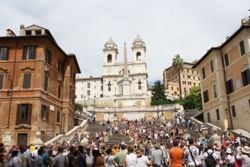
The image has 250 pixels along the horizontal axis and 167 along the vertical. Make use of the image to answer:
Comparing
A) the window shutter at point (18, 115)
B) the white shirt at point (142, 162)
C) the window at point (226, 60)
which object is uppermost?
the window at point (226, 60)

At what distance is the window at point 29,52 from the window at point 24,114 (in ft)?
18.0

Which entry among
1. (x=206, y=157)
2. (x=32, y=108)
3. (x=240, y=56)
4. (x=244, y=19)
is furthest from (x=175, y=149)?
(x=244, y=19)

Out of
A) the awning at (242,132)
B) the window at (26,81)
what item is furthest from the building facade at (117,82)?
the window at (26,81)

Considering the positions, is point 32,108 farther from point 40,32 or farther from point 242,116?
point 242,116

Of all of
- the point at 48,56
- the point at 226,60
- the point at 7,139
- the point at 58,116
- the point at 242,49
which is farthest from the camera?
the point at 226,60

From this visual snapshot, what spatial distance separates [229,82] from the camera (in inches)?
1364

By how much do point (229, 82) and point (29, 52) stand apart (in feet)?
78.3

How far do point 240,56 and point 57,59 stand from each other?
→ 71.1 ft

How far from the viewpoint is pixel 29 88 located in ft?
100

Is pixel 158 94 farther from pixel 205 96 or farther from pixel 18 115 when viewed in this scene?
pixel 18 115

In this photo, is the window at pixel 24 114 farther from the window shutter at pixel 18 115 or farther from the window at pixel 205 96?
the window at pixel 205 96

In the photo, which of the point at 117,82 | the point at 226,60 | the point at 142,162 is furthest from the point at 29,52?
the point at 117,82

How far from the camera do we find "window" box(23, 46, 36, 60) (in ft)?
104

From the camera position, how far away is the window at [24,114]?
29.4 meters
